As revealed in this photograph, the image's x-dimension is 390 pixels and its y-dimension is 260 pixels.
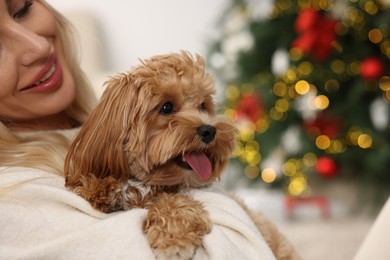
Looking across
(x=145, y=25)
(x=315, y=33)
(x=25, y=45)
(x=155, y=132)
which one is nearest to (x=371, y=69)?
(x=315, y=33)

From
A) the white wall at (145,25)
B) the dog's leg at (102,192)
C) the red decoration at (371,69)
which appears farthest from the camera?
the white wall at (145,25)

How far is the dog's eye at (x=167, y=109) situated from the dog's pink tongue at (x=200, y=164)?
0.13 metres

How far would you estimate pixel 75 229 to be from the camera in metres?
1.25

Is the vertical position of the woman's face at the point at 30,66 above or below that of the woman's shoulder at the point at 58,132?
above

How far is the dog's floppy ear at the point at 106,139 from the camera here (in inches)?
55.8

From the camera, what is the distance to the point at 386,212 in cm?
161

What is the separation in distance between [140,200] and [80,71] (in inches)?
27.5

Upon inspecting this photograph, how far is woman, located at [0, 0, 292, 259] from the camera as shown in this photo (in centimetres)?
122

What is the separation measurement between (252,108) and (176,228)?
2.99m

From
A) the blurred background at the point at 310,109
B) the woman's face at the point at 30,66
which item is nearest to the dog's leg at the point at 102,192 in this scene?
the woman's face at the point at 30,66

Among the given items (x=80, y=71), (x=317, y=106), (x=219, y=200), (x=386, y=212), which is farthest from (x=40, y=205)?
(x=317, y=106)

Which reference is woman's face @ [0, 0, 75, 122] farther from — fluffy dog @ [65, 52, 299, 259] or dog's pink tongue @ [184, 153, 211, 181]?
dog's pink tongue @ [184, 153, 211, 181]

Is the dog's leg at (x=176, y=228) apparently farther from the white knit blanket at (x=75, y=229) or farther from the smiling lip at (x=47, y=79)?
the smiling lip at (x=47, y=79)

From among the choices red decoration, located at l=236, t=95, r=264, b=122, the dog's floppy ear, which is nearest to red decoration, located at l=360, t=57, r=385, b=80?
red decoration, located at l=236, t=95, r=264, b=122
